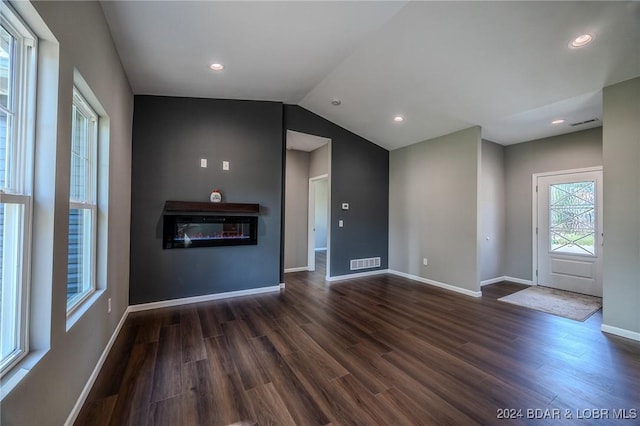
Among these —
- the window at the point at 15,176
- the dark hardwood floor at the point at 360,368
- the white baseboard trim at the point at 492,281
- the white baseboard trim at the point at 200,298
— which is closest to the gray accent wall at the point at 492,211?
the white baseboard trim at the point at 492,281

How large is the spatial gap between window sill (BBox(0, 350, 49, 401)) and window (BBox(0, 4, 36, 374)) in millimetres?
30

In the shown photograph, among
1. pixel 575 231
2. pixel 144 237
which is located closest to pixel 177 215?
pixel 144 237

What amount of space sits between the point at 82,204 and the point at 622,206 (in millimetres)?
5213

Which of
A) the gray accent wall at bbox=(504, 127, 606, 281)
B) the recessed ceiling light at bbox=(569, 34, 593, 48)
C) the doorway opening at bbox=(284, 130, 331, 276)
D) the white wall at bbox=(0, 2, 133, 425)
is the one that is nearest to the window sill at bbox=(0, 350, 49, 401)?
the white wall at bbox=(0, 2, 133, 425)

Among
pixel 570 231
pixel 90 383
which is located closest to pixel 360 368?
pixel 90 383

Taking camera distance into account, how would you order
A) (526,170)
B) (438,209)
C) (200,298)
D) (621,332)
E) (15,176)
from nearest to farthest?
(15,176) < (621,332) < (200,298) < (438,209) < (526,170)

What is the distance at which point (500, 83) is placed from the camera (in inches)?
125

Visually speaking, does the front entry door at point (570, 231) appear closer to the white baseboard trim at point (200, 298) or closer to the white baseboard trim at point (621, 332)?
the white baseboard trim at point (621, 332)

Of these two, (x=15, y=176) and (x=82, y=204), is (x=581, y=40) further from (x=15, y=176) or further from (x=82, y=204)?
(x=82, y=204)

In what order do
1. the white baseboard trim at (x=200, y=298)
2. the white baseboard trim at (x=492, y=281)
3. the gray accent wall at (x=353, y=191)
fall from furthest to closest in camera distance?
the gray accent wall at (x=353, y=191)
the white baseboard trim at (x=492, y=281)
the white baseboard trim at (x=200, y=298)

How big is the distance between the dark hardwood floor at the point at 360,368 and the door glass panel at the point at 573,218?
62.8 inches

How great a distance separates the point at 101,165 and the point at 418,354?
3.38m

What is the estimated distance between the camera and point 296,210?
19.5 ft

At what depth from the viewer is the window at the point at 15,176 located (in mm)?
1203
